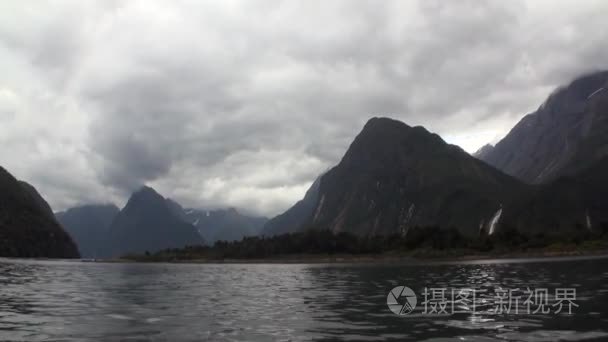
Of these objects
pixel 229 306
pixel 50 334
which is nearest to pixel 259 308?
pixel 229 306

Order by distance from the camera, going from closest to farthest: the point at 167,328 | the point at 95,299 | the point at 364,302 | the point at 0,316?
the point at 167,328 → the point at 0,316 → the point at 364,302 → the point at 95,299

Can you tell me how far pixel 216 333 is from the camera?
23.1 meters

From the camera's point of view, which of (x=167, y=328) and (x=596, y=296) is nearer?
(x=167, y=328)

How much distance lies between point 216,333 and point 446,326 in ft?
33.2

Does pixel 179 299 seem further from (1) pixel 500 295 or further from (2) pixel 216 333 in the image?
(1) pixel 500 295

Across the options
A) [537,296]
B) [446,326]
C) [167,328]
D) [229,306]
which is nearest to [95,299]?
[229,306]

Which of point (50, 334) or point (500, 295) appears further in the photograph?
point (500, 295)

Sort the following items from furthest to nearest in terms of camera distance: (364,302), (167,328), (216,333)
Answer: (364,302) → (167,328) → (216,333)


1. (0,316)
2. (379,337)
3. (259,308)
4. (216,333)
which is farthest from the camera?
(259,308)

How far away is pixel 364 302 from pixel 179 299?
14470 millimetres

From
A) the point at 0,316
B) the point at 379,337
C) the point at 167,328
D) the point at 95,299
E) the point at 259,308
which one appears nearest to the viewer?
the point at 379,337

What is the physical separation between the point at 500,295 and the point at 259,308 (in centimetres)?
1746

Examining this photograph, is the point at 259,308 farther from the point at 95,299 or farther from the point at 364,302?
the point at 95,299

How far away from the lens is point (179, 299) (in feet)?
134
